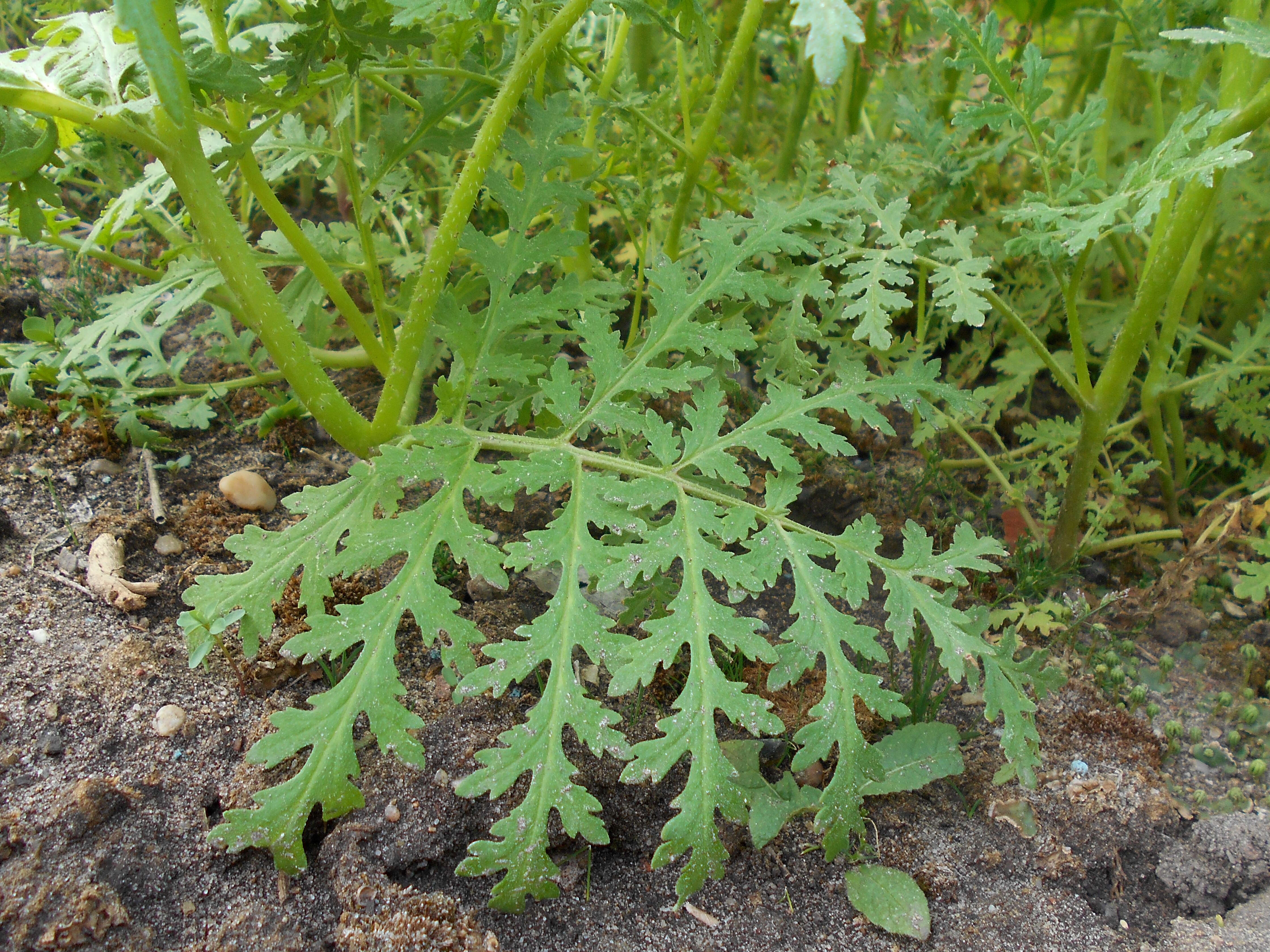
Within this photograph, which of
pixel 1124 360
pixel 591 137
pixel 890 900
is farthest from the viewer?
pixel 591 137

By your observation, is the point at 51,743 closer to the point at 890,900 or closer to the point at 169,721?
the point at 169,721

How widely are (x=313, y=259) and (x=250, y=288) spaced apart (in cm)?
26

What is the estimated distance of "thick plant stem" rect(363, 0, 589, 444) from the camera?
5.50ft

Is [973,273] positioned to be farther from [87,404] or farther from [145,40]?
[87,404]

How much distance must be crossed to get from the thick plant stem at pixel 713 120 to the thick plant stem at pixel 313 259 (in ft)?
2.65

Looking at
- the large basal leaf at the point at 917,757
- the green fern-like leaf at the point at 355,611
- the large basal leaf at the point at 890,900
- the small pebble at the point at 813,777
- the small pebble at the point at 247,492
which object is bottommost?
the large basal leaf at the point at 890,900

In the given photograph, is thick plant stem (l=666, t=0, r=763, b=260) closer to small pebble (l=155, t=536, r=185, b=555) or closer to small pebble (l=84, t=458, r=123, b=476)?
small pebble (l=155, t=536, r=185, b=555)

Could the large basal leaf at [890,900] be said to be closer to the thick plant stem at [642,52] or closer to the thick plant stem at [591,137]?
the thick plant stem at [591,137]

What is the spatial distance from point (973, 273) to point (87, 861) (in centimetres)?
211

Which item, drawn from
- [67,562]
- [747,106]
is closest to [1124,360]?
[747,106]

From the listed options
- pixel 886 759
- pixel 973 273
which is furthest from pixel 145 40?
pixel 886 759

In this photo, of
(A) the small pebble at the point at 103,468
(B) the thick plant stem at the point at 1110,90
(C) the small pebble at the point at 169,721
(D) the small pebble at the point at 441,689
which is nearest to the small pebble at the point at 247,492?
(A) the small pebble at the point at 103,468

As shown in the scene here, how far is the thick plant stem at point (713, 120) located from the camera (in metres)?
1.95

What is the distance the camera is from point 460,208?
1702 millimetres
